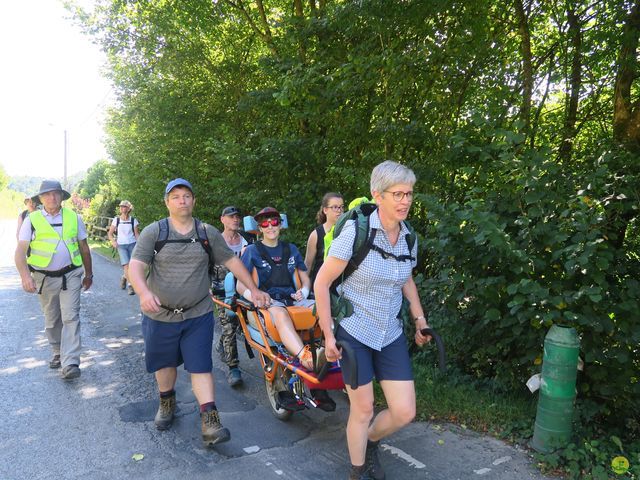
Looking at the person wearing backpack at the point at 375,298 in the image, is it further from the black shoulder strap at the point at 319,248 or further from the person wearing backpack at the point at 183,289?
the black shoulder strap at the point at 319,248

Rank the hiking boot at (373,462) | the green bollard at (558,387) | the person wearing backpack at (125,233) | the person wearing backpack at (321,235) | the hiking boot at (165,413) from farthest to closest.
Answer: the person wearing backpack at (125,233), the person wearing backpack at (321,235), the hiking boot at (165,413), the green bollard at (558,387), the hiking boot at (373,462)

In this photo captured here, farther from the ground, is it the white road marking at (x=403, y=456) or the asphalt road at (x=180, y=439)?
the white road marking at (x=403, y=456)

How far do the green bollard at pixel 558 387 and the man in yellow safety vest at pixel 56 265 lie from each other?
465 cm

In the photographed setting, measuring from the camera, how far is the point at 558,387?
12.0ft

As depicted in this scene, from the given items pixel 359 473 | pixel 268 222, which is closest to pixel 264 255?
pixel 268 222

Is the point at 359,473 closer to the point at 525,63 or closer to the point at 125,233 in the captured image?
the point at 525,63

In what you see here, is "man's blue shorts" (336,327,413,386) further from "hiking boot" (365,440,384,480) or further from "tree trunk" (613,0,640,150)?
"tree trunk" (613,0,640,150)

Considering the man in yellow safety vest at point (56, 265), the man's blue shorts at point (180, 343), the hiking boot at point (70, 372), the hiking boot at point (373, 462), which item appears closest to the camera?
the hiking boot at point (373, 462)

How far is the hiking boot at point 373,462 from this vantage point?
336cm

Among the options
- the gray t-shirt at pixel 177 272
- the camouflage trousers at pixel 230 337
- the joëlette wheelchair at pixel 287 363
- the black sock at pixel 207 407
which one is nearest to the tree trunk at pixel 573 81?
the joëlette wheelchair at pixel 287 363

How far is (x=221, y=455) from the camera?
150 inches

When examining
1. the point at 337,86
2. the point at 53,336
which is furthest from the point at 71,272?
the point at 337,86

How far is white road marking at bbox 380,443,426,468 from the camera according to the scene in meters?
3.71

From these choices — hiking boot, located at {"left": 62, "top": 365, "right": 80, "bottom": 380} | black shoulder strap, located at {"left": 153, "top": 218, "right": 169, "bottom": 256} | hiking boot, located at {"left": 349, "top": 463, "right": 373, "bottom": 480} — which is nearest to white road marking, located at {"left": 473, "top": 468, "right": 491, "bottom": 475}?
hiking boot, located at {"left": 349, "top": 463, "right": 373, "bottom": 480}
